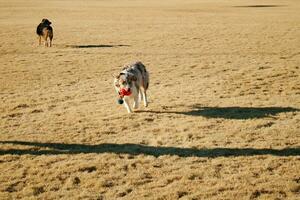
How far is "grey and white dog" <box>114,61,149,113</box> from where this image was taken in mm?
10797

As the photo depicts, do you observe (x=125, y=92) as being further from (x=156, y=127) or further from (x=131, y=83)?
(x=156, y=127)

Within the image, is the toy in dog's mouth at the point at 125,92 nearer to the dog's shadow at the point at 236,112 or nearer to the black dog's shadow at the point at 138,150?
the dog's shadow at the point at 236,112

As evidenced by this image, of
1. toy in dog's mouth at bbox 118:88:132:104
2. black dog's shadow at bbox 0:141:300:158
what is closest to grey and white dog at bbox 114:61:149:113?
toy in dog's mouth at bbox 118:88:132:104

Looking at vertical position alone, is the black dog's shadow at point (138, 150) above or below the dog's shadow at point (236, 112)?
below

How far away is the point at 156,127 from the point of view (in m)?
10.4

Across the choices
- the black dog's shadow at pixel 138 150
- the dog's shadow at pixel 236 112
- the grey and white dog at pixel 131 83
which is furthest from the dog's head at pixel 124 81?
the black dog's shadow at pixel 138 150

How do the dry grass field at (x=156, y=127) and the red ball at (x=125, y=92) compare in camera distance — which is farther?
the red ball at (x=125, y=92)

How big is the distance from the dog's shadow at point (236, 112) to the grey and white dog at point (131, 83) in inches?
26.9

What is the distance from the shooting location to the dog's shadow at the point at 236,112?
36.4 feet

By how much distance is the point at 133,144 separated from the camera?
9.31m

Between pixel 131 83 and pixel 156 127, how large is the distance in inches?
55.8

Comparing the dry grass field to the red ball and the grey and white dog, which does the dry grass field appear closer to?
the grey and white dog

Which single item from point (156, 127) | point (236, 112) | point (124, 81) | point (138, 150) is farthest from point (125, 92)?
point (236, 112)

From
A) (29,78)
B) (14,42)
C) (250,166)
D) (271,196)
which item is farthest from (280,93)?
(14,42)
